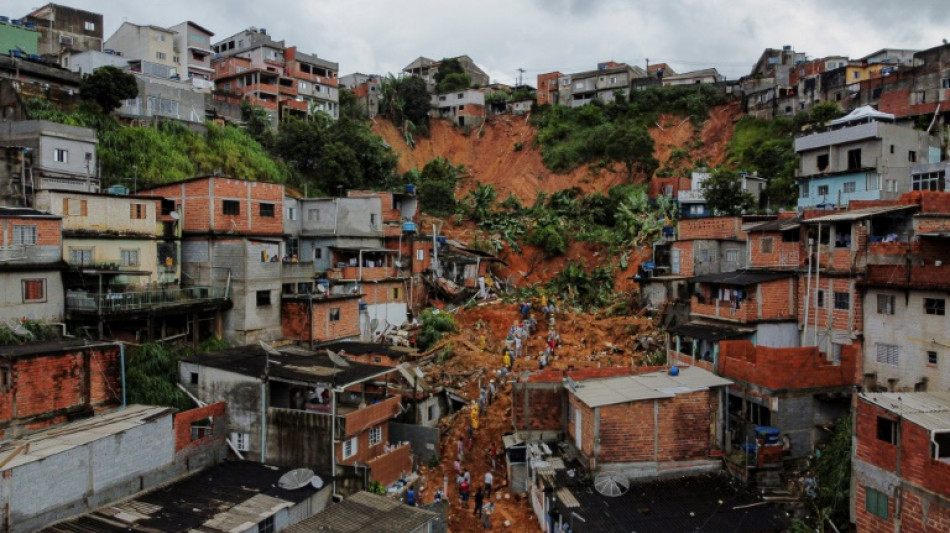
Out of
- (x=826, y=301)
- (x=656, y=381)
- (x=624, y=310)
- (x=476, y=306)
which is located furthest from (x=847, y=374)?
(x=476, y=306)

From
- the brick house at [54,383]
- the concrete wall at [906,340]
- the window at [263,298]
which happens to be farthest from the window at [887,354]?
the brick house at [54,383]

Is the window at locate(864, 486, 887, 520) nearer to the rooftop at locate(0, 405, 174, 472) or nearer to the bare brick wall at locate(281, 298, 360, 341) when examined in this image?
the rooftop at locate(0, 405, 174, 472)

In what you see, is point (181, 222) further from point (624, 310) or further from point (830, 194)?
point (830, 194)

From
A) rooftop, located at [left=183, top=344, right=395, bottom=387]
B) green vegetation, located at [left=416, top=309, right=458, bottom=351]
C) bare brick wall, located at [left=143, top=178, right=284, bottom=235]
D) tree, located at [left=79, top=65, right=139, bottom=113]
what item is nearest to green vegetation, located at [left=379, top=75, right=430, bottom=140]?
tree, located at [left=79, top=65, right=139, bottom=113]

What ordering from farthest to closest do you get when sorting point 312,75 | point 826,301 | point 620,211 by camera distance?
point 312,75 < point 620,211 < point 826,301

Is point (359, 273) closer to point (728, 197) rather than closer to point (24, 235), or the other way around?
point (24, 235)

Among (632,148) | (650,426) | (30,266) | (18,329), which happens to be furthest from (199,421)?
(632,148)

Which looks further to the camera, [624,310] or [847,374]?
[624,310]
